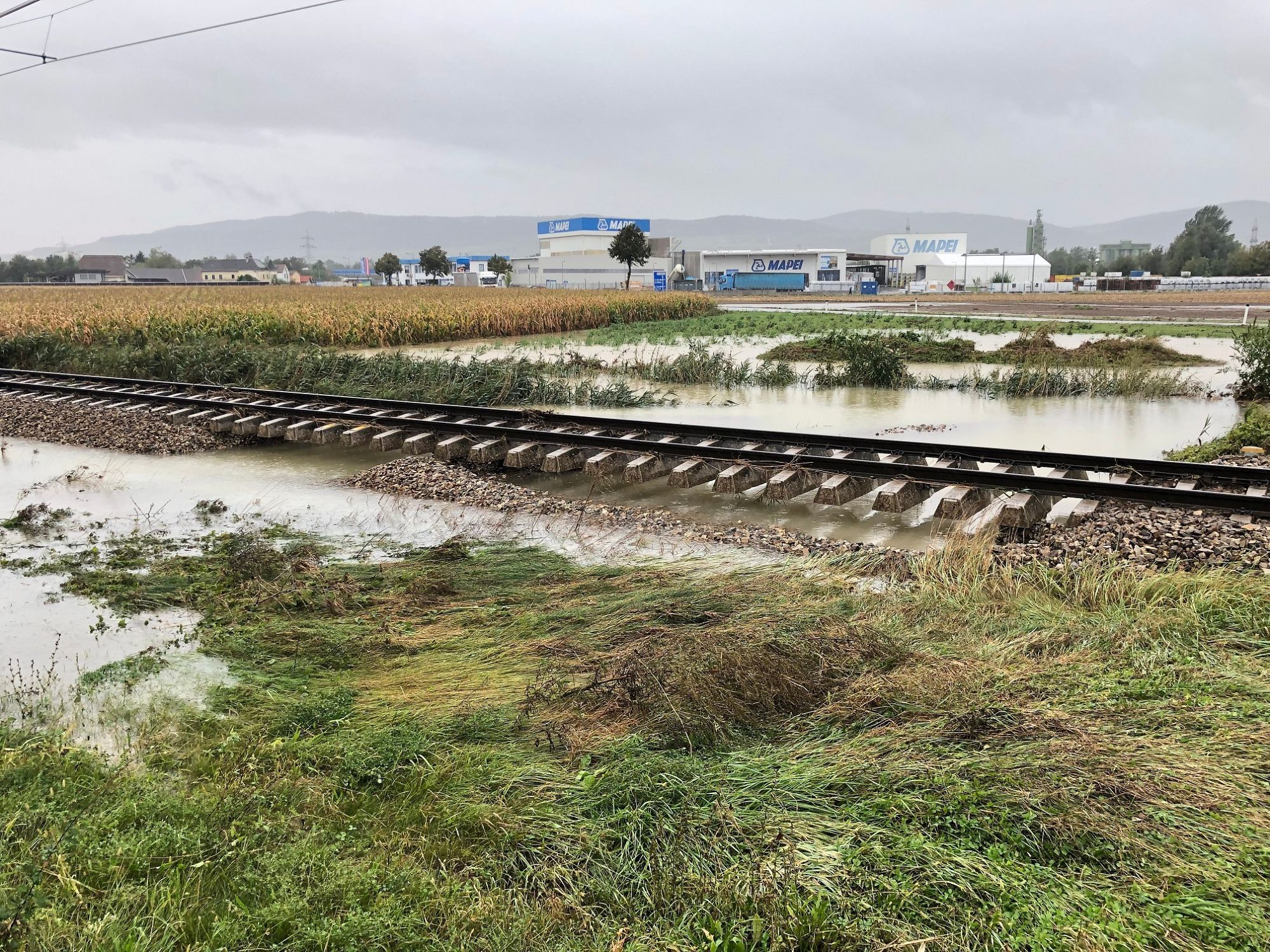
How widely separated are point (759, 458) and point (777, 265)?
10376 centimetres

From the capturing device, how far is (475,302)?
114 feet

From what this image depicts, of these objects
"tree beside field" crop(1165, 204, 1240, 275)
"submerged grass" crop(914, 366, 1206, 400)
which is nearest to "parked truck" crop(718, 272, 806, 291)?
"tree beside field" crop(1165, 204, 1240, 275)

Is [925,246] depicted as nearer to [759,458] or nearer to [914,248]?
[914,248]

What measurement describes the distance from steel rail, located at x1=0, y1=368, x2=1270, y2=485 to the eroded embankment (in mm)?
1365

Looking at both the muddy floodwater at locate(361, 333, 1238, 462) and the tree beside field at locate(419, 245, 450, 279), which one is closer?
the muddy floodwater at locate(361, 333, 1238, 462)

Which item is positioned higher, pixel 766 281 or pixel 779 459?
pixel 766 281

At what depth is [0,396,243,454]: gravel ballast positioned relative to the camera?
12.2m

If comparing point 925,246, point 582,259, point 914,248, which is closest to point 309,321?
point 582,259

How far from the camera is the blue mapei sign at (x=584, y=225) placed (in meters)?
122

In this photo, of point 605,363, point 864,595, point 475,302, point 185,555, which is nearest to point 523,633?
point 864,595

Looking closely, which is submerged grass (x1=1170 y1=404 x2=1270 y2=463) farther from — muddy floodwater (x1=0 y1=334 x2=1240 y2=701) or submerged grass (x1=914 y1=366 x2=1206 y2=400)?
submerged grass (x1=914 y1=366 x2=1206 y2=400)

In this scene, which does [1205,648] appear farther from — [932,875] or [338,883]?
[338,883]

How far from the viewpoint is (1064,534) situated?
264 inches

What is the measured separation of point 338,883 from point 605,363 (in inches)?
755
